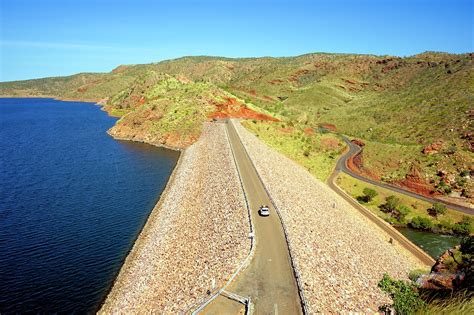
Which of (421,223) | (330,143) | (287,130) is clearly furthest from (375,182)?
(287,130)

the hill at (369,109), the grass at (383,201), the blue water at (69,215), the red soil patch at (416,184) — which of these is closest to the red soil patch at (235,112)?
the hill at (369,109)

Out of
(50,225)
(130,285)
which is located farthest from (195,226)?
(50,225)

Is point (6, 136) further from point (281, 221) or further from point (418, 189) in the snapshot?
point (418, 189)

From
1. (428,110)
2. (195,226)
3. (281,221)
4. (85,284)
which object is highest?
(428,110)

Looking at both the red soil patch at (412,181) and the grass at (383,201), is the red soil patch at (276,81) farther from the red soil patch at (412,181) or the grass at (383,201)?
the grass at (383,201)

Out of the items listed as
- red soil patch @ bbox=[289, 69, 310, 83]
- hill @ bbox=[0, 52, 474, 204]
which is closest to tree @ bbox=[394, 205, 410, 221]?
hill @ bbox=[0, 52, 474, 204]

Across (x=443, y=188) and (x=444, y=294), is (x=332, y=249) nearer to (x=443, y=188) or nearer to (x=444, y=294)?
(x=444, y=294)

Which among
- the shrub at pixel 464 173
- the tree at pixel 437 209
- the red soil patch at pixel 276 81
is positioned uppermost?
the red soil patch at pixel 276 81
